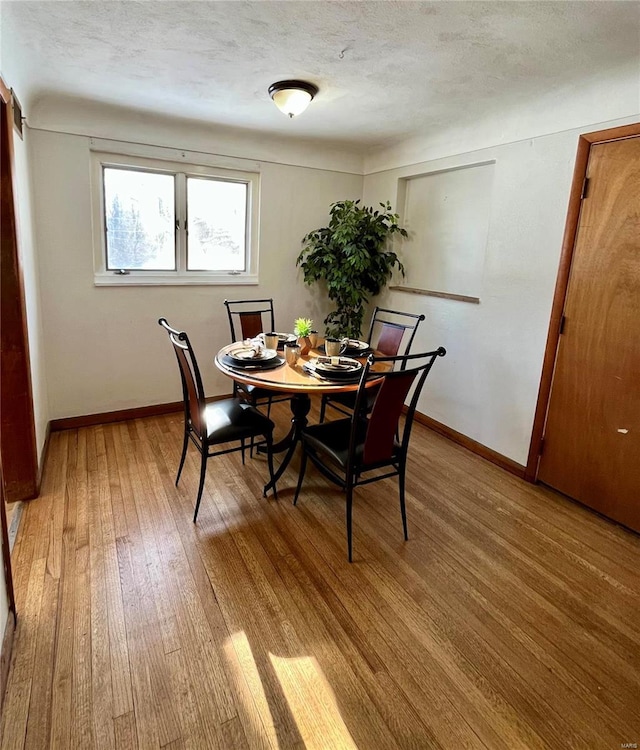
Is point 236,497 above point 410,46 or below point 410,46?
below

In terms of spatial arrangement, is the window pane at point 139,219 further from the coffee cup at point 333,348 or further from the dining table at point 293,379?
the coffee cup at point 333,348

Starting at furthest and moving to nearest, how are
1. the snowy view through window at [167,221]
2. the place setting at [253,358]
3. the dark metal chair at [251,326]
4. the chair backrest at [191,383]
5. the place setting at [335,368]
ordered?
the snowy view through window at [167,221] < the dark metal chair at [251,326] < the place setting at [253,358] < the place setting at [335,368] < the chair backrest at [191,383]

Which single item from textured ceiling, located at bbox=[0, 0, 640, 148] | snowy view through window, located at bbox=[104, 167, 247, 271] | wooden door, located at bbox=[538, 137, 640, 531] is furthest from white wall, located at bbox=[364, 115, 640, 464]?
snowy view through window, located at bbox=[104, 167, 247, 271]

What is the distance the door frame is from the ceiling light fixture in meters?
1.55

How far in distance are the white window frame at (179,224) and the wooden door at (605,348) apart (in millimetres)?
2586

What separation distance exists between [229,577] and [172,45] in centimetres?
251

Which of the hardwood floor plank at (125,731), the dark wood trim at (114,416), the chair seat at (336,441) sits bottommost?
the hardwood floor plank at (125,731)

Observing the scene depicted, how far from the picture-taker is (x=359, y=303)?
161 inches

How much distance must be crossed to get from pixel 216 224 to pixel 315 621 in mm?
3205

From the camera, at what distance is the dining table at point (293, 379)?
7.14ft

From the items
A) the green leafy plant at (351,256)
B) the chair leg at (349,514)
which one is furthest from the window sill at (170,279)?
the chair leg at (349,514)

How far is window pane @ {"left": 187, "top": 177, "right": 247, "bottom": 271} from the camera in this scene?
145 inches

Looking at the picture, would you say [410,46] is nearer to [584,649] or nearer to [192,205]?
[192,205]

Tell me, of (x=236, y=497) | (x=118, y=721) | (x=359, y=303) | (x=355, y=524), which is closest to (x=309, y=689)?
(x=118, y=721)
